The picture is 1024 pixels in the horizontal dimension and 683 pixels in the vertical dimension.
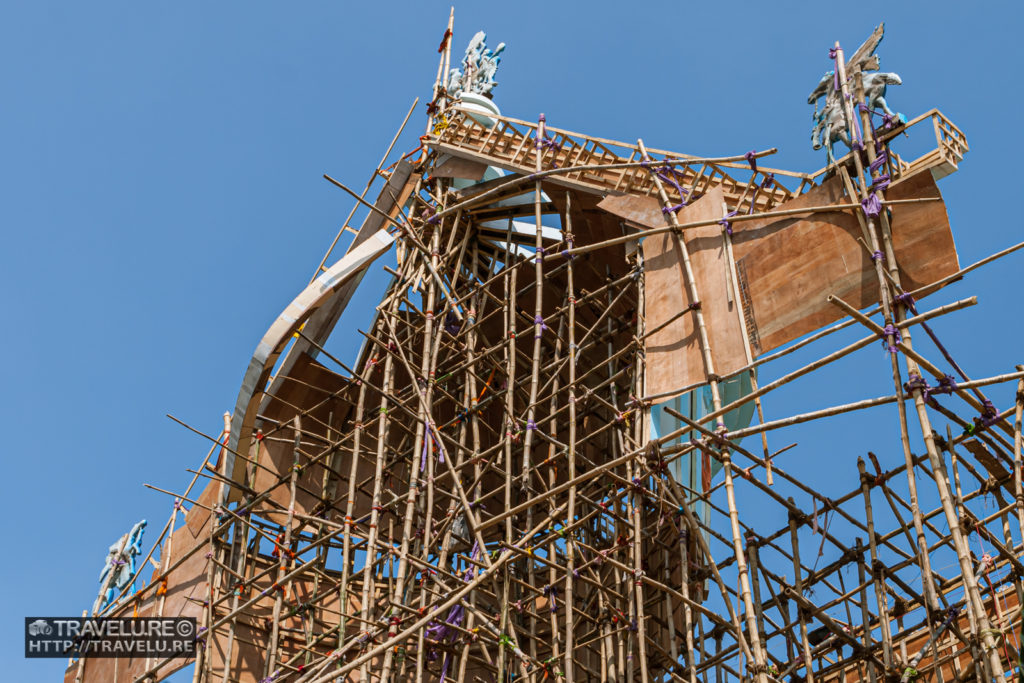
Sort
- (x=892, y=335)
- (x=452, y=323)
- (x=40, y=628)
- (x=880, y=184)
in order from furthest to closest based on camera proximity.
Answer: (x=40, y=628) < (x=452, y=323) < (x=880, y=184) < (x=892, y=335)

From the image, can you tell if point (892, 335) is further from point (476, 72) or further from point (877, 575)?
point (476, 72)

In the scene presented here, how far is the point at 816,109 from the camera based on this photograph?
14.0 meters

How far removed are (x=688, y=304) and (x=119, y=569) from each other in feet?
36.3

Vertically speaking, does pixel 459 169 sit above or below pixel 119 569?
above

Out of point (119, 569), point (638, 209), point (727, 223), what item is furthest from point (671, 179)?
point (119, 569)

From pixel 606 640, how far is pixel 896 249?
17.2 feet

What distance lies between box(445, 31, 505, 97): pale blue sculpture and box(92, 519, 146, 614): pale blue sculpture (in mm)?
8868

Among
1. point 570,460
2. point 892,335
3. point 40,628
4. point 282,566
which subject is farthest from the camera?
point 40,628

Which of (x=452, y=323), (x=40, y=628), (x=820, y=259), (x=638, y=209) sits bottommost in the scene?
(x=820, y=259)

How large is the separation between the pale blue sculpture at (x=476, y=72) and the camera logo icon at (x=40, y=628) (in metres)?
10.6

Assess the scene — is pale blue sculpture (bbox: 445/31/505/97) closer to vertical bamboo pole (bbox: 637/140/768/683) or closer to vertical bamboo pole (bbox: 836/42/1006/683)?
vertical bamboo pole (bbox: 637/140/768/683)

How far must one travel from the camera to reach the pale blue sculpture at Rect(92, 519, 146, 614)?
66.8ft

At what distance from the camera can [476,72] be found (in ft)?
71.5

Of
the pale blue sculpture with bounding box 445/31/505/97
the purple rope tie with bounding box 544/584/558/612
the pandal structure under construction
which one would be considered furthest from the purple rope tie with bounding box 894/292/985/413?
the pale blue sculpture with bounding box 445/31/505/97
